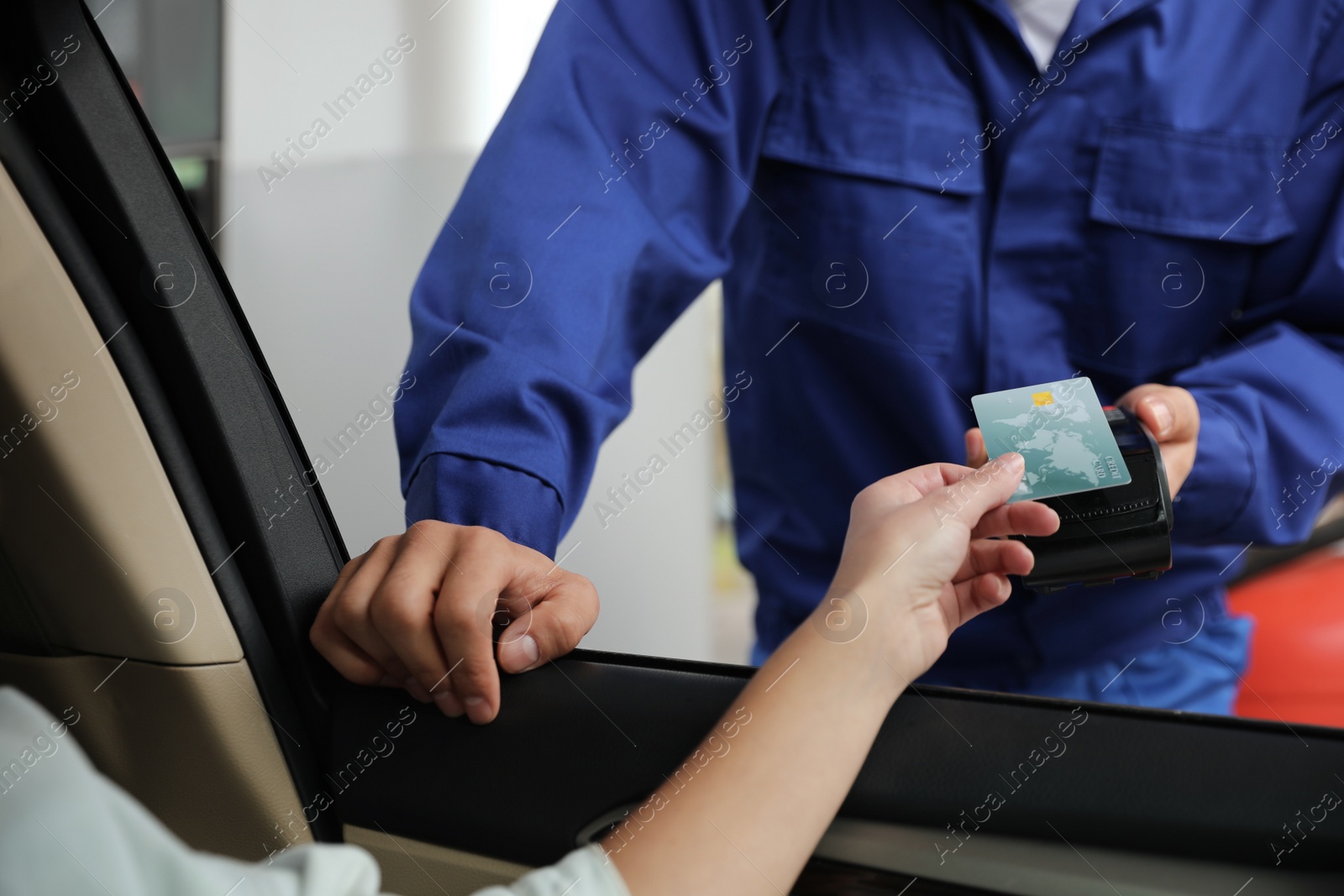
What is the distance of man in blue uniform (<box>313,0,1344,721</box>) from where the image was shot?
986 mm

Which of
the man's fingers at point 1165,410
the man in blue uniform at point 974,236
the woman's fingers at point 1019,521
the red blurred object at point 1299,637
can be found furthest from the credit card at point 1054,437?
the red blurred object at point 1299,637

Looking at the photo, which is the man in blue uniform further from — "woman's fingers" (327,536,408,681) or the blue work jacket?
"woman's fingers" (327,536,408,681)

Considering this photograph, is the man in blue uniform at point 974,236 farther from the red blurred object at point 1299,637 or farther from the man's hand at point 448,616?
the red blurred object at point 1299,637

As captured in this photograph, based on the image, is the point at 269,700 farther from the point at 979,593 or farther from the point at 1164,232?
the point at 1164,232

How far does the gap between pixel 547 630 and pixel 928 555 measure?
257 mm

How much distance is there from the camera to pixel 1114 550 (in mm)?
679

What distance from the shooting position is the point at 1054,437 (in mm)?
679

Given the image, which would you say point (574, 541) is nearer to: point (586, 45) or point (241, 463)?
point (586, 45)

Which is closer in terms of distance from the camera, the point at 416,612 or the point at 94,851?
the point at 94,851

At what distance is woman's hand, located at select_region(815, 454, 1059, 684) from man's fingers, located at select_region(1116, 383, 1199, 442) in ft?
0.71

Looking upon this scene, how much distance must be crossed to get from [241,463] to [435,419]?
23 cm

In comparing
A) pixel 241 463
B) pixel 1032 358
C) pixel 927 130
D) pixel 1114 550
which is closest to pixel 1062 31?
pixel 927 130

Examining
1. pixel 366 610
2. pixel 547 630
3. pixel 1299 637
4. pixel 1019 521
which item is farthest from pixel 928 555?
pixel 1299 637

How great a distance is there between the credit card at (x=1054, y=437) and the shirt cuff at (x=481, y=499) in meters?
0.37
